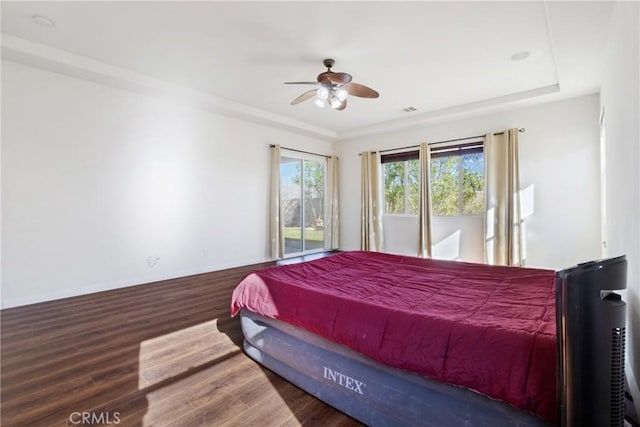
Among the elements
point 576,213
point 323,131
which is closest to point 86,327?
point 323,131

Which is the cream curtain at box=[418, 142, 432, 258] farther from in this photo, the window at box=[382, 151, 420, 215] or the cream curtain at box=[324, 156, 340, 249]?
the cream curtain at box=[324, 156, 340, 249]

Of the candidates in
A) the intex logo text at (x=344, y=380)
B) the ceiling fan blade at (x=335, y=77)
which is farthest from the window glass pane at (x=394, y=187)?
the intex logo text at (x=344, y=380)

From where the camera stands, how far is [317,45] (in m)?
3.08

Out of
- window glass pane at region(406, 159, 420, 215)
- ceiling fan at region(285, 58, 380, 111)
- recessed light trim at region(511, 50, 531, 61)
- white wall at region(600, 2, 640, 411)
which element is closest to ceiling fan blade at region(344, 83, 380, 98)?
ceiling fan at region(285, 58, 380, 111)

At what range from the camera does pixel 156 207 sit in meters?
4.39

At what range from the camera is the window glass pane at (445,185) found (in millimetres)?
5395

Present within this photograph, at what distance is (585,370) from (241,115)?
5190mm

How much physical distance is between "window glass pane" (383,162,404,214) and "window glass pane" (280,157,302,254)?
185cm

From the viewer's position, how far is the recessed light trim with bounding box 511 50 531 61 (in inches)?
128

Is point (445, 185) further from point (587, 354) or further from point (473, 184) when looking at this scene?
point (587, 354)

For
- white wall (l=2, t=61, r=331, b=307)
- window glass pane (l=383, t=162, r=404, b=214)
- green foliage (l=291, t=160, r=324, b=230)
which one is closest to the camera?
white wall (l=2, t=61, r=331, b=307)

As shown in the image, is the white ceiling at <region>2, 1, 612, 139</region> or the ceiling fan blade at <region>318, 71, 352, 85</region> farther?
the ceiling fan blade at <region>318, 71, 352, 85</region>

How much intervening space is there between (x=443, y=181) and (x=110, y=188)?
5.31 metres

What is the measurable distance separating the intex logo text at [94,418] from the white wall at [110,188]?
8.53 feet
